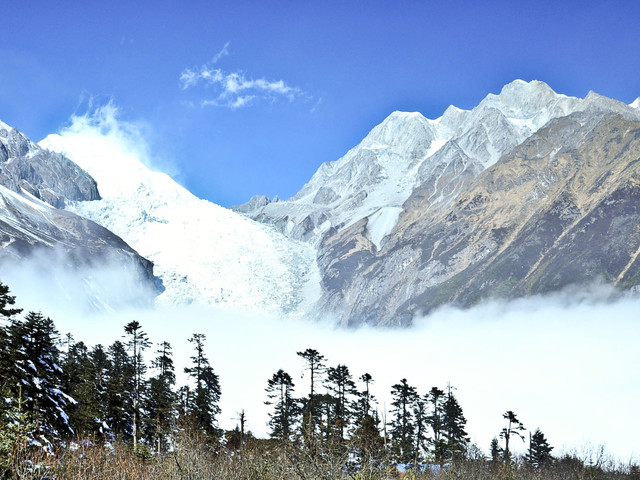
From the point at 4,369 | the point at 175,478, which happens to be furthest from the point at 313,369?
the point at 175,478

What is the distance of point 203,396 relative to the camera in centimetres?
6025

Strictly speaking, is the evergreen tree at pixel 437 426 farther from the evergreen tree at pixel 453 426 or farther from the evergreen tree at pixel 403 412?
the evergreen tree at pixel 403 412

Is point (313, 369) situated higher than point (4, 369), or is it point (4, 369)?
point (313, 369)

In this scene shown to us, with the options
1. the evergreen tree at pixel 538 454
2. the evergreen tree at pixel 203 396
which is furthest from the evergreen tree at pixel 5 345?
the evergreen tree at pixel 538 454

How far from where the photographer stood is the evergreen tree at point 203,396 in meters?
58.9

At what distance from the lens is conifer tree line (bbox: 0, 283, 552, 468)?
31.2 meters

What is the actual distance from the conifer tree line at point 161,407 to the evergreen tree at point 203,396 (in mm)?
118

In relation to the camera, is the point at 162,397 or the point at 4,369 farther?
the point at 162,397

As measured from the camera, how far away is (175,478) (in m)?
22.8

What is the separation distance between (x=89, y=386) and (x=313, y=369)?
22043mm

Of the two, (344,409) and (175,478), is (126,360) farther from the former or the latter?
(175,478)

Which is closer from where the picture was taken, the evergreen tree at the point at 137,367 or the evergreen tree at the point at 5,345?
the evergreen tree at the point at 5,345

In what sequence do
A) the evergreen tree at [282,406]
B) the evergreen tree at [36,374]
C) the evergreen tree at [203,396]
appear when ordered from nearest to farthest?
the evergreen tree at [36,374], the evergreen tree at [203,396], the evergreen tree at [282,406]

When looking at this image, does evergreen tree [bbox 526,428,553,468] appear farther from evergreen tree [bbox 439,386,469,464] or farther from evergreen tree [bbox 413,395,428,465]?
evergreen tree [bbox 413,395,428,465]
